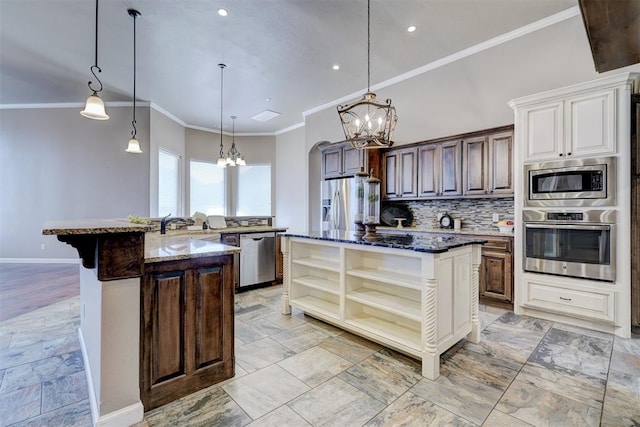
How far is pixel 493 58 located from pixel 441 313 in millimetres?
3523

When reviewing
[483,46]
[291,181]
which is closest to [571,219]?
[483,46]

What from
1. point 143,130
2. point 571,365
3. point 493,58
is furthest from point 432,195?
point 143,130

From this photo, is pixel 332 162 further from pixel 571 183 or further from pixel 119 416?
pixel 119 416

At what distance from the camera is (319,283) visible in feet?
10.6

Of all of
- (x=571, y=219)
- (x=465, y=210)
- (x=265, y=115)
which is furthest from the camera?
(x=265, y=115)

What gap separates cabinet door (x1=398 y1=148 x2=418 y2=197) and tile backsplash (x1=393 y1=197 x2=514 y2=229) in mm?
385

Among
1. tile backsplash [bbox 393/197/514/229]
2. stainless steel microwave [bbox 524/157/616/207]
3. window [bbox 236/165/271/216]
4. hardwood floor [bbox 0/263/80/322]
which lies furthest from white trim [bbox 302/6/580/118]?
hardwood floor [bbox 0/263/80/322]

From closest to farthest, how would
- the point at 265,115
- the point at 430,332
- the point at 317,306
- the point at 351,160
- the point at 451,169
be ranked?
1. the point at 430,332
2. the point at 317,306
3. the point at 451,169
4. the point at 351,160
5. the point at 265,115

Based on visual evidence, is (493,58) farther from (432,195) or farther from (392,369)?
(392,369)

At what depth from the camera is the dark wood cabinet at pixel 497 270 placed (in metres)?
3.44

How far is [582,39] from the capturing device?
3.16 metres

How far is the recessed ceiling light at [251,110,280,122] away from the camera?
255 inches

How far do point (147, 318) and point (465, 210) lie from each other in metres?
4.22

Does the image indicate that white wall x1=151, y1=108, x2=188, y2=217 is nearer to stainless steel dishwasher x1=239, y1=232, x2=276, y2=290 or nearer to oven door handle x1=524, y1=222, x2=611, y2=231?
stainless steel dishwasher x1=239, y1=232, x2=276, y2=290
